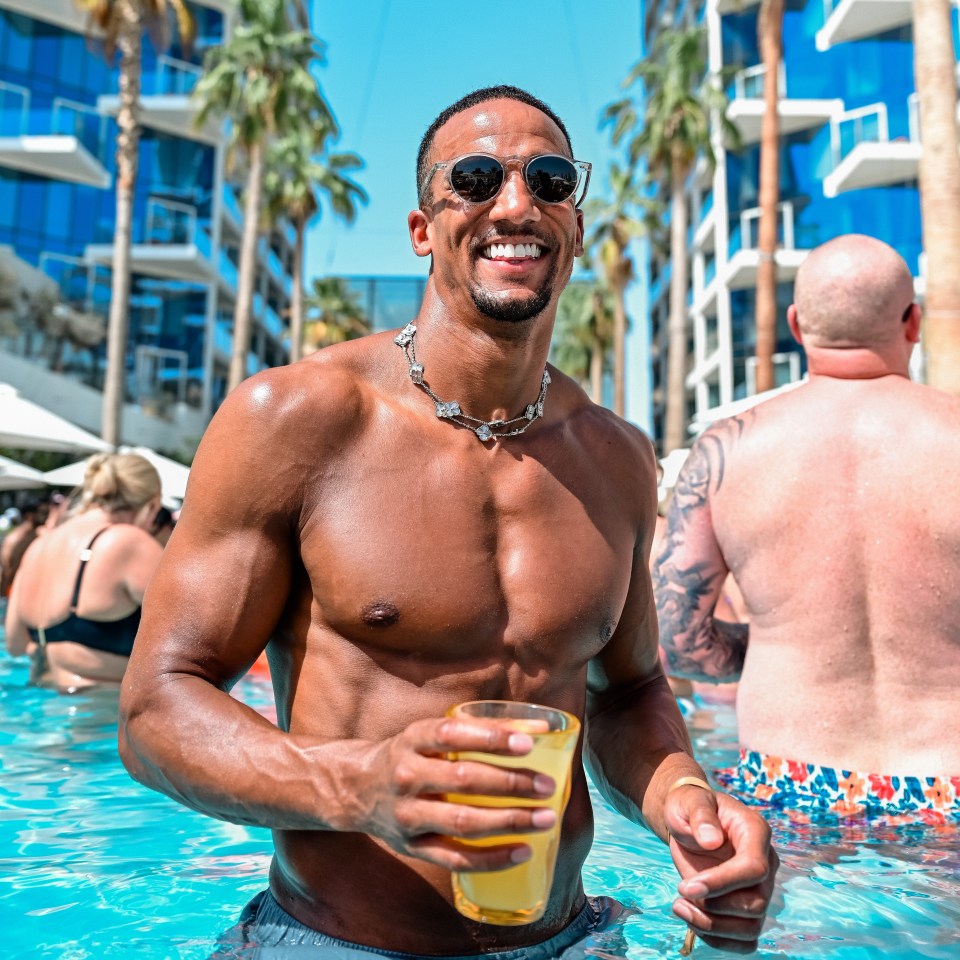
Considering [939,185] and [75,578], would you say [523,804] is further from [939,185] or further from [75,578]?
[939,185]

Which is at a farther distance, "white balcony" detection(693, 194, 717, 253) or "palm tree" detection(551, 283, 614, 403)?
"palm tree" detection(551, 283, 614, 403)

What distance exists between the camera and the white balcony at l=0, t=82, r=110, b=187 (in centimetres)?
3050

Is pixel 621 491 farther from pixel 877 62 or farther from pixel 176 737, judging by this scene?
pixel 877 62

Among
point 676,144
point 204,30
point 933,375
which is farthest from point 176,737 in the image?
point 204,30

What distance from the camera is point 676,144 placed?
88.2 ft

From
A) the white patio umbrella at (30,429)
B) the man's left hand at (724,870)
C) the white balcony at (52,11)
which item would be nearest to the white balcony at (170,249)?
the white balcony at (52,11)

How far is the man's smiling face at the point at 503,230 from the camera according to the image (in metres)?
2.14

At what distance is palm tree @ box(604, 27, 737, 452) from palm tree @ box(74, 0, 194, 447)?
1143cm

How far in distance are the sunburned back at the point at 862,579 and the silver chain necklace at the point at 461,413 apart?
1376 millimetres

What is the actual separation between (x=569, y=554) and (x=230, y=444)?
0.69 m

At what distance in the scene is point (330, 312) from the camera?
45.1m

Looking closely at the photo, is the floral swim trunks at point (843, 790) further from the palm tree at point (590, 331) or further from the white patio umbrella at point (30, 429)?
the palm tree at point (590, 331)

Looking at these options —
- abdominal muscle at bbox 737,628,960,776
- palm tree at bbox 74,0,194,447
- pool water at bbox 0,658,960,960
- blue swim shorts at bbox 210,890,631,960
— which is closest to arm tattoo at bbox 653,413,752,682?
abdominal muscle at bbox 737,628,960,776

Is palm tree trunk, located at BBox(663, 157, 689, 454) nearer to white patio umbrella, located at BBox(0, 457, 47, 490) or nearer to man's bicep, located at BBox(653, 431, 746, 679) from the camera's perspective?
white patio umbrella, located at BBox(0, 457, 47, 490)
